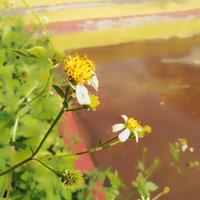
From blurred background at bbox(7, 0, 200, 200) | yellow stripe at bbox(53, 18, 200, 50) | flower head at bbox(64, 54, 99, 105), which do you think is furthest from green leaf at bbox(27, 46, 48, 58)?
yellow stripe at bbox(53, 18, 200, 50)

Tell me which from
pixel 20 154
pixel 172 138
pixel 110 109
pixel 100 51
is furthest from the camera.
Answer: pixel 100 51

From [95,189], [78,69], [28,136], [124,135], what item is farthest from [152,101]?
[78,69]

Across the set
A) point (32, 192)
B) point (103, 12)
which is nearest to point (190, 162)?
point (32, 192)

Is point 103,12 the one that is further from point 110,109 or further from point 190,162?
point 190,162

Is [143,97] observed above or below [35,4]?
below

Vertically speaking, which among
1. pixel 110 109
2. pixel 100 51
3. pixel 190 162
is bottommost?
pixel 190 162

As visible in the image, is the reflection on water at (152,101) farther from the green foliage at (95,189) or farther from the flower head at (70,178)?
the flower head at (70,178)

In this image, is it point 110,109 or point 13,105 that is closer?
point 13,105
